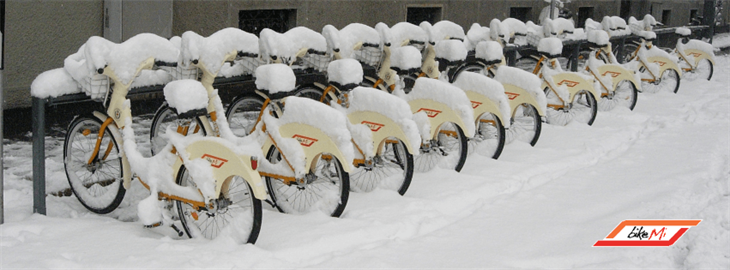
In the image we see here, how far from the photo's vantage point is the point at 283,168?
4.75 meters

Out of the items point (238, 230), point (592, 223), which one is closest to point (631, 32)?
point (592, 223)

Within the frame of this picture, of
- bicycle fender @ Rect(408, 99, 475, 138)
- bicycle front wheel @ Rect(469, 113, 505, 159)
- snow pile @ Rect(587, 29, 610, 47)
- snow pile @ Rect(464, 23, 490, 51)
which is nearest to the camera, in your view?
bicycle fender @ Rect(408, 99, 475, 138)

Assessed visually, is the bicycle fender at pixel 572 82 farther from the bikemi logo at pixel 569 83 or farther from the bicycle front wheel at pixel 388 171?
the bicycle front wheel at pixel 388 171

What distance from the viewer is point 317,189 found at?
16.8 feet

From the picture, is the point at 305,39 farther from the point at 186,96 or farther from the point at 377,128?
the point at 186,96

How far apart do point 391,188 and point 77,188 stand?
6.80ft

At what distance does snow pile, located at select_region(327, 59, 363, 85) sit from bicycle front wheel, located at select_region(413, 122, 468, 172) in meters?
0.75

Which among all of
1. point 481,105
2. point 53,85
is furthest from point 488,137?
point 53,85

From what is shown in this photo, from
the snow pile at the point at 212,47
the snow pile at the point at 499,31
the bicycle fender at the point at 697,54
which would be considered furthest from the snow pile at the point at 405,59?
the bicycle fender at the point at 697,54

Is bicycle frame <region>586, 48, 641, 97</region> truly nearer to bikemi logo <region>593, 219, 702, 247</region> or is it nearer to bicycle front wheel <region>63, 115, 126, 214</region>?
bikemi logo <region>593, 219, 702, 247</region>

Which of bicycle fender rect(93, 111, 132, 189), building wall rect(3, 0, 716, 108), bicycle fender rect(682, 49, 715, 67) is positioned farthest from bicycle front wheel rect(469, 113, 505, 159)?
bicycle fender rect(682, 49, 715, 67)

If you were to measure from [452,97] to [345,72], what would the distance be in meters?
0.88

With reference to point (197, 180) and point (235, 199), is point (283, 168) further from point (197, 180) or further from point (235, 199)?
point (197, 180)

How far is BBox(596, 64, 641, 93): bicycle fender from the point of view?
8688mm
